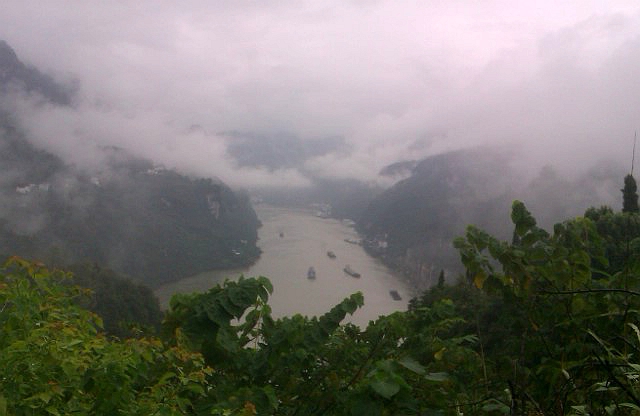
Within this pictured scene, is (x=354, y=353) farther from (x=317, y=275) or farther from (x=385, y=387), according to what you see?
(x=317, y=275)

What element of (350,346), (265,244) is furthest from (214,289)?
(265,244)

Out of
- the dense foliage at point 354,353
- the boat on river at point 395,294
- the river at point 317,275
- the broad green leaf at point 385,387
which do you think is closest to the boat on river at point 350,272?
the river at point 317,275

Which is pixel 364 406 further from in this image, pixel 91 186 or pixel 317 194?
pixel 317 194

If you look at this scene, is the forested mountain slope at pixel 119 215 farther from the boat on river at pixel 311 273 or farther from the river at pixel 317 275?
the boat on river at pixel 311 273

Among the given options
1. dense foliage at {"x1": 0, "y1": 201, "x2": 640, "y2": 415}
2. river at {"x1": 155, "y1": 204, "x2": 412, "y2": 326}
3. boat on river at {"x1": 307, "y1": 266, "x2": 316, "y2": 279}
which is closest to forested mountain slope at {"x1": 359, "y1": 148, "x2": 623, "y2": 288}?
river at {"x1": 155, "y1": 204, "x2": 412, "y2": 326}

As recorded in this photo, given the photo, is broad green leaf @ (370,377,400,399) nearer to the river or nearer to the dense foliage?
the dense foliage

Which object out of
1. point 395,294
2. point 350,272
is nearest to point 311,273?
point 350,272
